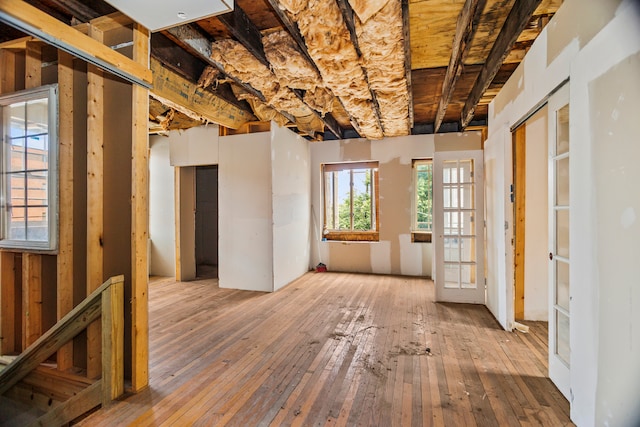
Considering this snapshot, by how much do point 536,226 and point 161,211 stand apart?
5.94m

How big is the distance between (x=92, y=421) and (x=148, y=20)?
2386 millimetres

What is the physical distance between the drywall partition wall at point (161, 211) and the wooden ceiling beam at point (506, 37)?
519cm

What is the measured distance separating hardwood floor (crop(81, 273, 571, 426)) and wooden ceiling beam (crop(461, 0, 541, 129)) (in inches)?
94.8

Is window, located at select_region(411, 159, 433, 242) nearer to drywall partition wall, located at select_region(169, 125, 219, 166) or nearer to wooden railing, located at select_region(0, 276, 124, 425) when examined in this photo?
drywall partition wall, located at select_region(169, 125, 219, 166)

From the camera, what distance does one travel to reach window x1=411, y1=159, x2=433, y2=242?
17.3ft

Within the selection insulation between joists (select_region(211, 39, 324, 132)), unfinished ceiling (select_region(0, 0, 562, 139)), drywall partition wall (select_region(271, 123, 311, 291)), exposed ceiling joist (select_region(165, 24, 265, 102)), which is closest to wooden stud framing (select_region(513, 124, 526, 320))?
unfinished ceiling (select_region(0, 0, 562, 139))

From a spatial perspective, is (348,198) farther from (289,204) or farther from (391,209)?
(289,204)

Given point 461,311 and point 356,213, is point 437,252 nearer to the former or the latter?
point 461,311

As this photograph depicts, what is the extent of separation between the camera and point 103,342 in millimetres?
1933

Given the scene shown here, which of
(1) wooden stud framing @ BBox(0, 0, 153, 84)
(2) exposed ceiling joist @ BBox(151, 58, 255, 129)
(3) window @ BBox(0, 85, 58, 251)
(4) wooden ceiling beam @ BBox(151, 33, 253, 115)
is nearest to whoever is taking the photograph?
(1) wooden stud framing @ BBox(0, 0, 153, 84)

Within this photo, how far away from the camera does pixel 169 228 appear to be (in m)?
5.46

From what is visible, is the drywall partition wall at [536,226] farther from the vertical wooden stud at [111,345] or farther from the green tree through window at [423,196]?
the vertical wooden stud at [111,345]

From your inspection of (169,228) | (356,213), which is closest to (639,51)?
(356,213)

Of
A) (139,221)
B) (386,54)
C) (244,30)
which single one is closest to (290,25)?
(244,30)
